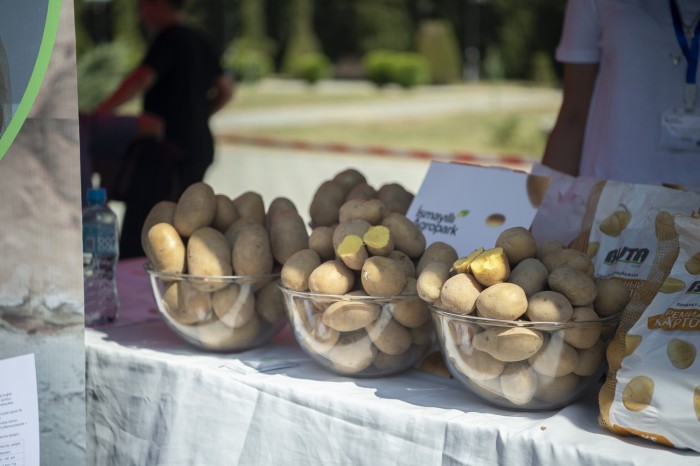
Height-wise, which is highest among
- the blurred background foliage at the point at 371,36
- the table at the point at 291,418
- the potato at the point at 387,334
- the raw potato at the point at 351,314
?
the raw potato at the point at 351,314

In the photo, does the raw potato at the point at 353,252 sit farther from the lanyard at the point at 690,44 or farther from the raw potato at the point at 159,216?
the lanyard at the point at 690,44

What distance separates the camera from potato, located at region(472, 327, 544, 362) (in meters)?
1.23

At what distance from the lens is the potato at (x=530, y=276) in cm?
129

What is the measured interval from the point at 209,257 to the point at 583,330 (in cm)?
65

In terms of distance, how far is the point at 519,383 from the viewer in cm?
128

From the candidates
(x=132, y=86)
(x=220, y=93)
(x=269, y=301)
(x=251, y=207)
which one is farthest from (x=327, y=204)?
(x=220, y=93)

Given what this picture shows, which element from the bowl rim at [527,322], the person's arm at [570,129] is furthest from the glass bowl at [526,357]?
the person's arm at [570,129]

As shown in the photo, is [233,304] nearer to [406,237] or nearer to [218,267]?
[218,267]

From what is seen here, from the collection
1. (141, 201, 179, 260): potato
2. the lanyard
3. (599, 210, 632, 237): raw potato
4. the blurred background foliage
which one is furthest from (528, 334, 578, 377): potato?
the blurred background foliage

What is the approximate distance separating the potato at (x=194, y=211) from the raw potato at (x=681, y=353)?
83 cm

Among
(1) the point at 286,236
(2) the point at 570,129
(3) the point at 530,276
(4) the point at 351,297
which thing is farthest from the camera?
(2) the point at 570,129

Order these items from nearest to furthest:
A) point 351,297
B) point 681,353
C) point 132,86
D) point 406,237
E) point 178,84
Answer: point 681,353, point 351,297, point 406,237, point 132,86, point 178,84

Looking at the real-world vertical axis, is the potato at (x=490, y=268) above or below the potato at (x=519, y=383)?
above

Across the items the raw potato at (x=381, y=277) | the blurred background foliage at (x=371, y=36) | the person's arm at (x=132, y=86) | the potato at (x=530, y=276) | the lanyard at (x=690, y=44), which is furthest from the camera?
the blurred background foliage at (x=371, y=36)
